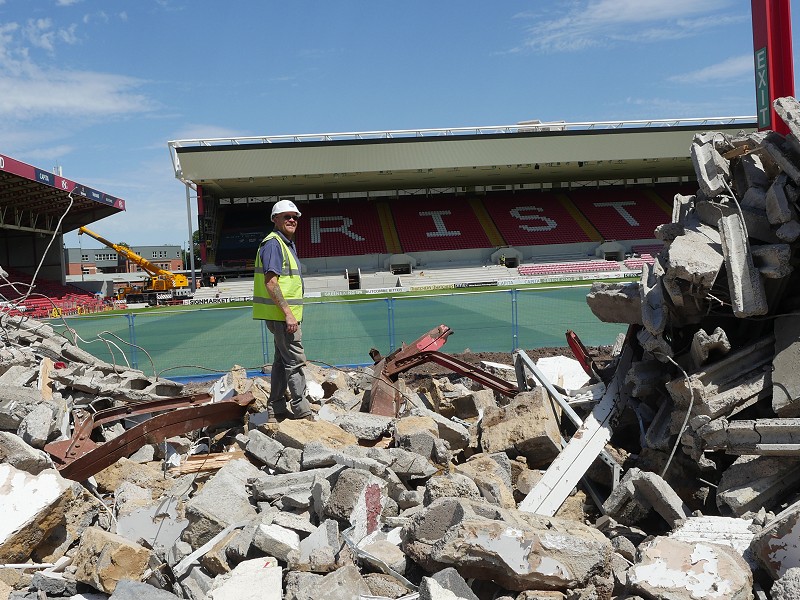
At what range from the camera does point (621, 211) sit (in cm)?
4350

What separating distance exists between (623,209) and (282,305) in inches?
1651

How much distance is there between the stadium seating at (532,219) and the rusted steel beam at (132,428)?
3629cm

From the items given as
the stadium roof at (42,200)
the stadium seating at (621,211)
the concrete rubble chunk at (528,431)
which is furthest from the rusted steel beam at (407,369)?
the stadium seating at (621,211)

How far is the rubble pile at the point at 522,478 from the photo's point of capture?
2.92 meters

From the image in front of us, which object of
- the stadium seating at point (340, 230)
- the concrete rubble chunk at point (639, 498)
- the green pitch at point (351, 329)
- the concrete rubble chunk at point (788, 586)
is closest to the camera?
the concrete rubble chunk at point (788, 586)

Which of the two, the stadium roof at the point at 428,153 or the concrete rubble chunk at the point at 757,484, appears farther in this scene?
the stadium roof at the point at 428,153

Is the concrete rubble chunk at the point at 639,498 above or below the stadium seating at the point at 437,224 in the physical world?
below

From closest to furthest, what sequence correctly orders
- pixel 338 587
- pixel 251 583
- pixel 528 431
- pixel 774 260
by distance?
pixel 338 587 < pixel 251 583 < pixel 774 260 < pixel 528 431

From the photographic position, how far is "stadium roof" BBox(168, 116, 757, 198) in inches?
1373

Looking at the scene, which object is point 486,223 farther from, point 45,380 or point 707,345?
point 707,345

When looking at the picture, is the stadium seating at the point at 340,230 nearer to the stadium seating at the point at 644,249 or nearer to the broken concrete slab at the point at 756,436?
the stadium seating at the point at 644,249

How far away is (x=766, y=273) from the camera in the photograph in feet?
13.0

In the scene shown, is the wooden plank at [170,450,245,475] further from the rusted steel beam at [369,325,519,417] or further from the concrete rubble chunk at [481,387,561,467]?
the concrete rubble chunk at [481,387,561,467]

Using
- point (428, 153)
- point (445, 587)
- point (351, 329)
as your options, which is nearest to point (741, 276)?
point (445, 587)
